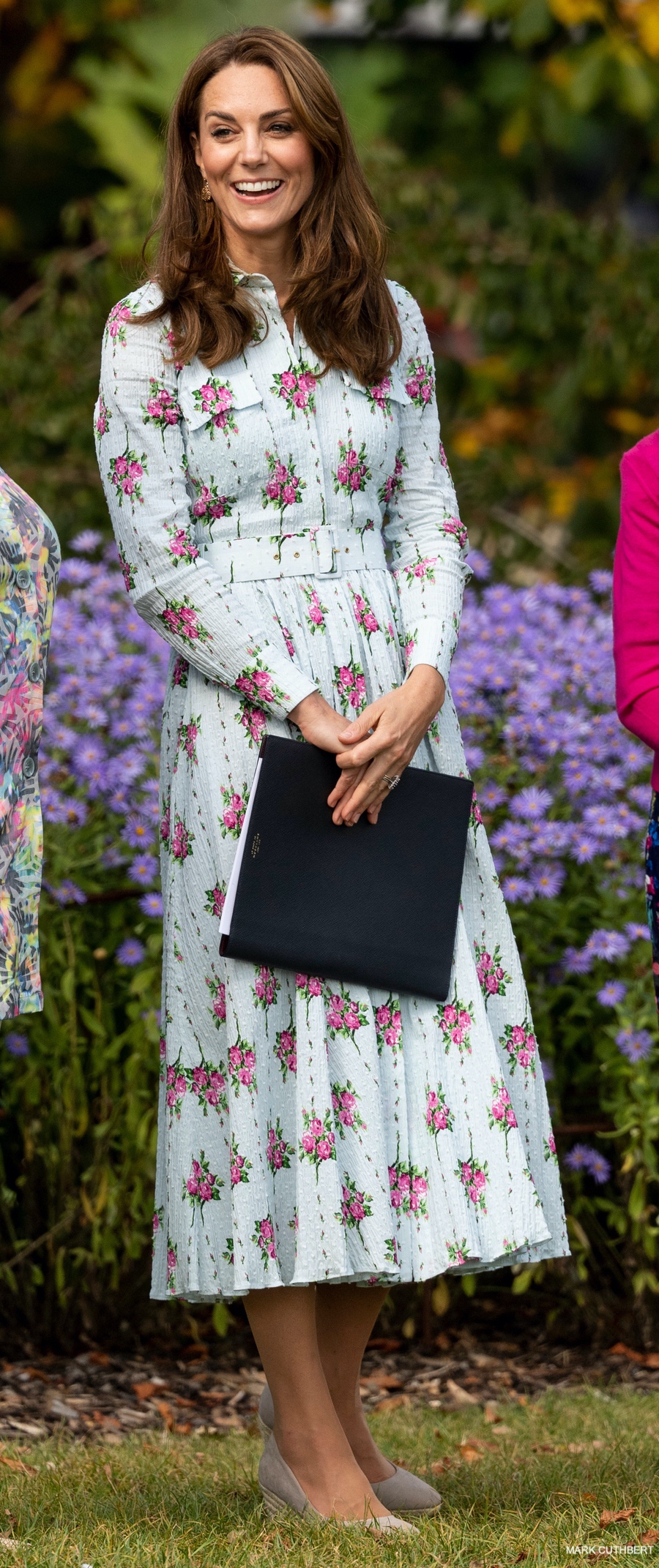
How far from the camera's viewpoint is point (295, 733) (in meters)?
2.55

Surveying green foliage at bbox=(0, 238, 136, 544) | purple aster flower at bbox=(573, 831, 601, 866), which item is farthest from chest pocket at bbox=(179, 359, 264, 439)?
green foliage at bbox=(0, 238, 136, 544)

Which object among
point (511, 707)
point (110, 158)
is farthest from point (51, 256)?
point (511, 707)

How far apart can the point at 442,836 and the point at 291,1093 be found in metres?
0.42

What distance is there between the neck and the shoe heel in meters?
1.72

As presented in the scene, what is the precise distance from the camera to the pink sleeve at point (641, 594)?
245 cm

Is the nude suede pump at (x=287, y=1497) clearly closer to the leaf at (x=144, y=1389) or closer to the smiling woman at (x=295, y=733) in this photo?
the smiling woman at (x=295, y=733)

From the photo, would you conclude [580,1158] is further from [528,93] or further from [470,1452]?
[528,93]

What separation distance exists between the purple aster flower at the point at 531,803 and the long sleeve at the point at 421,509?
943 mm

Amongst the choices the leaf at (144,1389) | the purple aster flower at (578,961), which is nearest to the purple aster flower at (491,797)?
the purple aster flower at (578,961)

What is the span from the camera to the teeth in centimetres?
256

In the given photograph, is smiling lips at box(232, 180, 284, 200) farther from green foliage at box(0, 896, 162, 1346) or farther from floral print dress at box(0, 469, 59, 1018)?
green foliage at box(0, 896, 162, 1346)

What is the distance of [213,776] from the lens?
2.54 metres

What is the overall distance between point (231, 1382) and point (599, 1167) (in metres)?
0.85

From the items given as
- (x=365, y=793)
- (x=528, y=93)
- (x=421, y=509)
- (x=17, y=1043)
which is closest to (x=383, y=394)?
(x=421, y=509)
